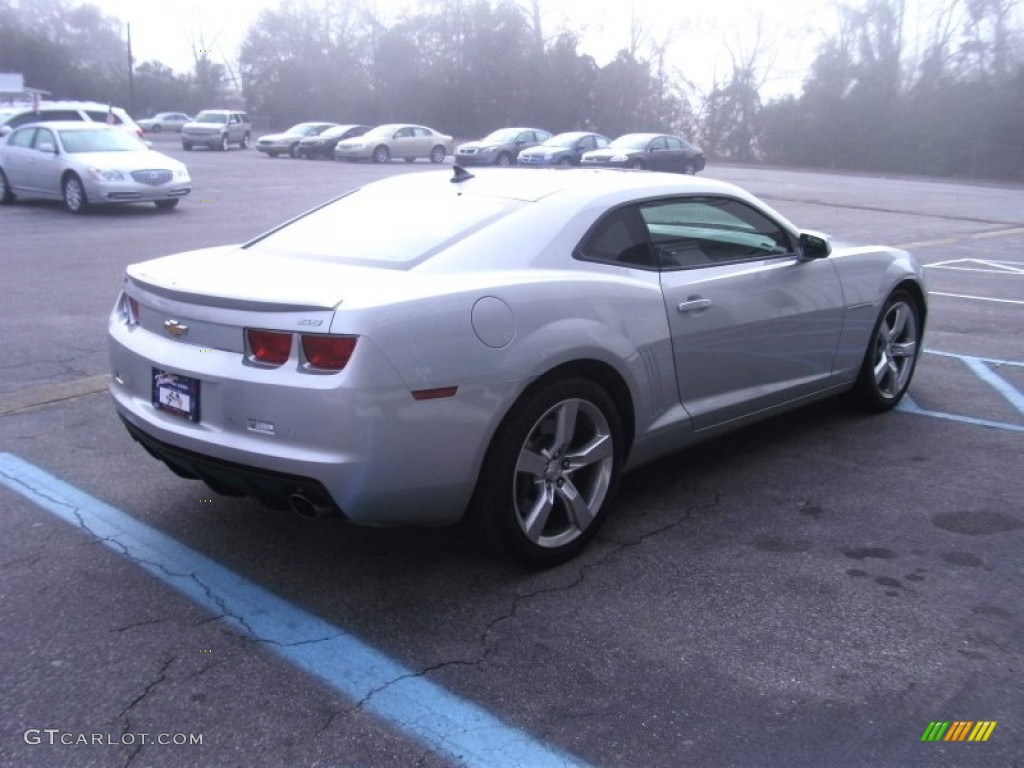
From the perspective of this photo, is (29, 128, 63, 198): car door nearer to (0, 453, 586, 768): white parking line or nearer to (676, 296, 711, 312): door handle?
(0, 453, 586, 768): white parking line

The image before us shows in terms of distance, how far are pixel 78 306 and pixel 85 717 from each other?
6648mm

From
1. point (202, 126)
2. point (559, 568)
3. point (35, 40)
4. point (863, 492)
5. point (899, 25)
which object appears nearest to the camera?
point (559, 568)

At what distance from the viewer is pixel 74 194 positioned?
1673 centimetres

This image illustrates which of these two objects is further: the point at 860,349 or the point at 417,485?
the point at 860,349

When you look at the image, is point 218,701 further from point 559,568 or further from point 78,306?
point 78,306

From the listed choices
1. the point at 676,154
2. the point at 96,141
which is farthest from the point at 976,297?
→ the point at 676,154

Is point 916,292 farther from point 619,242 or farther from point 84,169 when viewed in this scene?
point 84,169

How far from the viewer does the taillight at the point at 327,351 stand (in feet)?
11.2

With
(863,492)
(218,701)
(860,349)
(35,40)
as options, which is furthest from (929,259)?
(35,40)

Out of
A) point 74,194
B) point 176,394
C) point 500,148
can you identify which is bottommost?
point 74,194

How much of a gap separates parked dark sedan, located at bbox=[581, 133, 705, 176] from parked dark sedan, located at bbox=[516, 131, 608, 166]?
0.74 meters

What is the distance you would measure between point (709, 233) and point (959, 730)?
2.72m

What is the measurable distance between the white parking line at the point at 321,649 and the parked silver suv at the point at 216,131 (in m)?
40.0

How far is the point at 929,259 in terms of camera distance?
45.9 ft
